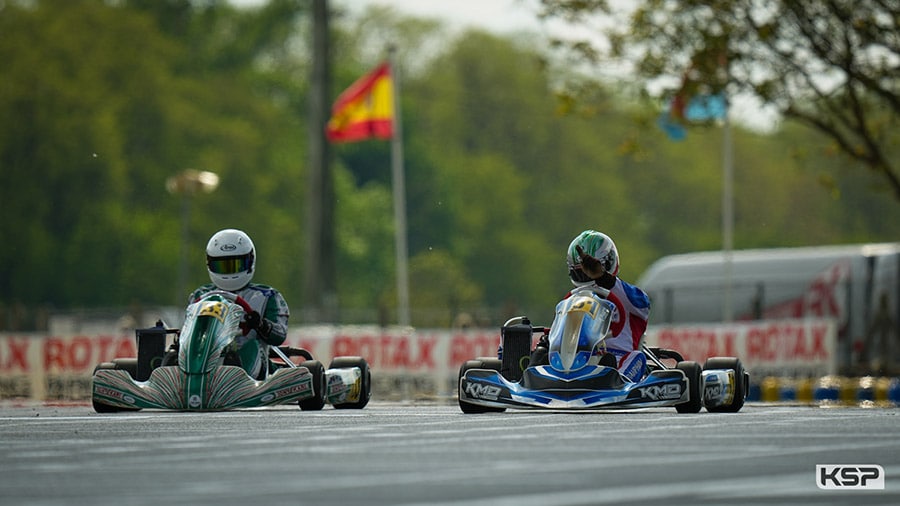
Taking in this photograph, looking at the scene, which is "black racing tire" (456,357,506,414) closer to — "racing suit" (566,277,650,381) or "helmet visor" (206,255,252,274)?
"racing suit" (566,277,650,381)

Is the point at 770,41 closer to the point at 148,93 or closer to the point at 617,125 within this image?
the point at 148,93

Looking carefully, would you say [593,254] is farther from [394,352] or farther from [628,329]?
[394,352]

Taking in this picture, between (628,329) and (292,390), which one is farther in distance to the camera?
(292,390)

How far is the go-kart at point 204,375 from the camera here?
659 inches

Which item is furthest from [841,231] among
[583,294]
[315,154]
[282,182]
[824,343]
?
[583,294]

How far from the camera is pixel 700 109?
1315 inches

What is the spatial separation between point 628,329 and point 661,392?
2.25ft

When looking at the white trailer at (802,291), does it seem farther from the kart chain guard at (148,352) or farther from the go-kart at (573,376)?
the kart chain guard at (148,352)

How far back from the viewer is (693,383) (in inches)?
639

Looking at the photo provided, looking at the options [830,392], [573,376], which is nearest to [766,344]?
[830,392]

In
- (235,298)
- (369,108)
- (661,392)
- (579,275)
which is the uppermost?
(369,108)

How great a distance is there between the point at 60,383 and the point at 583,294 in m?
17.6

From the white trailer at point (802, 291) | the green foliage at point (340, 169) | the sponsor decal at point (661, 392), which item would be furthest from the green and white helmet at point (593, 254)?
the green foliage at point (340, 169)

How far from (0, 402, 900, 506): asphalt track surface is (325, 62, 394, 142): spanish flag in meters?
27.7
